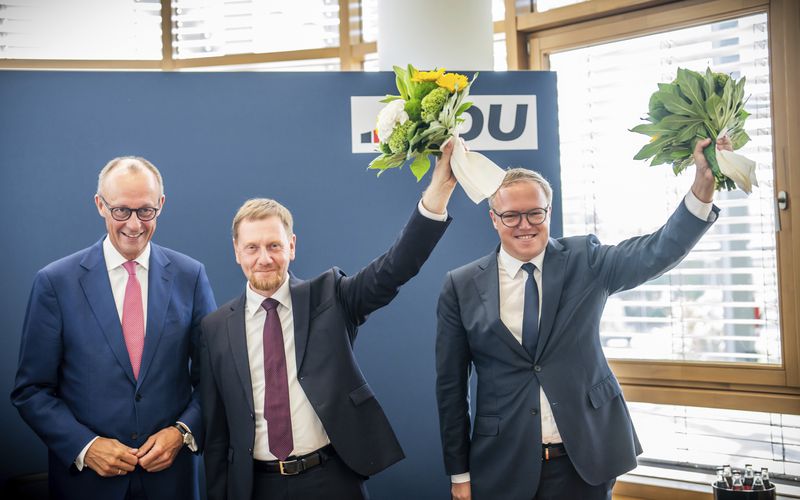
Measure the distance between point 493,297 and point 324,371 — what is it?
622mm

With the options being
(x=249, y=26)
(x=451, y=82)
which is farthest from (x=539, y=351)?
(x=249, y=26)

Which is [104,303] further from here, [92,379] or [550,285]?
[550,285]

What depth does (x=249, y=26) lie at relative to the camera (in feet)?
16.5

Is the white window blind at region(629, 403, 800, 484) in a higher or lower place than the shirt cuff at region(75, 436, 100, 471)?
lower

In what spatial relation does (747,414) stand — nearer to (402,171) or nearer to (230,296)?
(402,171)

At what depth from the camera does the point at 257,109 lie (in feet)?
→ 10.7

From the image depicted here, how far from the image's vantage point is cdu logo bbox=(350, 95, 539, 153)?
3277 millimetres

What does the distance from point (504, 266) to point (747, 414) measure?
2275 millimetres

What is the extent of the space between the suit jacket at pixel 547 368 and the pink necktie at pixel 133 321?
3.44 feet

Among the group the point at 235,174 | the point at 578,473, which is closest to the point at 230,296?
the point at 235,174

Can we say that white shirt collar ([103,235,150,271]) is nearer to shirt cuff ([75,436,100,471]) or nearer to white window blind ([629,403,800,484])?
shirt cuff ([75,436,100,471])

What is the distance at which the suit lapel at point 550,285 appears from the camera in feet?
7.88

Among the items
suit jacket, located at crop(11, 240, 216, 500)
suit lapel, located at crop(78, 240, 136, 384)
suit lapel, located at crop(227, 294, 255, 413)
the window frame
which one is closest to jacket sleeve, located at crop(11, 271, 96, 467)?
suit jacket, located at crop(11, 240, 216, 500)

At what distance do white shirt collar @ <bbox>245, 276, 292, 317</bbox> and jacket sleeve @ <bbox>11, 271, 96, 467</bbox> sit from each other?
0.65 metres
